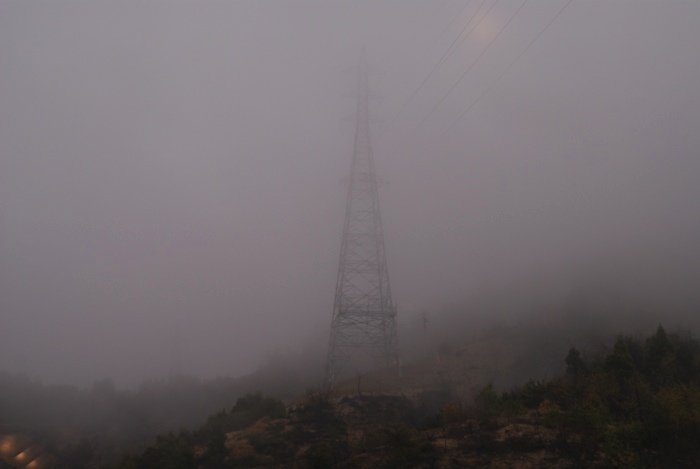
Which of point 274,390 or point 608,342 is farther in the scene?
point 274,390

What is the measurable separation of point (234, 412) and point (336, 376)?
13.9 m

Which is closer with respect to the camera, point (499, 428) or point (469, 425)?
point (499, 428)

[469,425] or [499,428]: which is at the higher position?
[469,425]

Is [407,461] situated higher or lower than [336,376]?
A: lower

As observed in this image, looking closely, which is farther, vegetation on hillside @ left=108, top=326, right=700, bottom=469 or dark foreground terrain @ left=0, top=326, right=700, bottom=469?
dark foreground terrain @ left=0, top=326, right=700, bottom=469

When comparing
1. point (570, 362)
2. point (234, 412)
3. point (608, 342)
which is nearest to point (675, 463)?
point (570, 362)

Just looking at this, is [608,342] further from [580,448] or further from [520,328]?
[580,448]

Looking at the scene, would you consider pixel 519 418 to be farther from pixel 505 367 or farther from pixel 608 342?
pixel 608 342

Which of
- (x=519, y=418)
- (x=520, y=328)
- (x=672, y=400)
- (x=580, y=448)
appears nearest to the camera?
(x=580, y=448)

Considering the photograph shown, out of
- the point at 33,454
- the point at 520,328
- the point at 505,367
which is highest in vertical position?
the point at 520,328

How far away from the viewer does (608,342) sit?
55844 millimetres

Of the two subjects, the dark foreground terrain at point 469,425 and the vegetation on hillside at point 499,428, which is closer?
the vegetation on hillside at point 499,428

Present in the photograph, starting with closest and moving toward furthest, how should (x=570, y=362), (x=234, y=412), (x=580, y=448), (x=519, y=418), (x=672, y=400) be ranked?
(x=580, y=448), (x=672, y=400), (x=519, y=418), (x=570, y=362), (x=234, y=412)

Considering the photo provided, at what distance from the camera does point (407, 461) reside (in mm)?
20047
